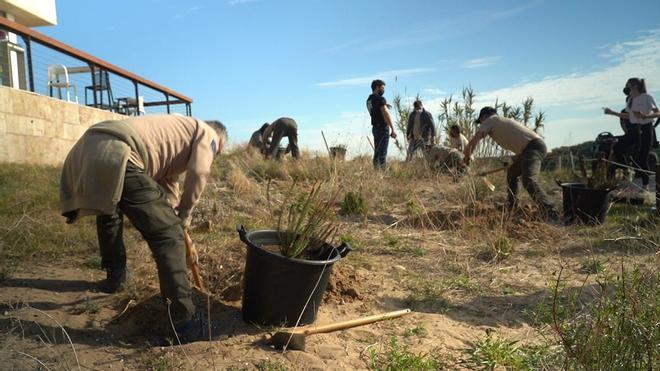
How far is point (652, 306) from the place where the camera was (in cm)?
197

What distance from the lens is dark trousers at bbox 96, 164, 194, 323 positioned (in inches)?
86.7

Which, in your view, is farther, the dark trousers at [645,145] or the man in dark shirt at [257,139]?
the man in dark shirt at [257,139]

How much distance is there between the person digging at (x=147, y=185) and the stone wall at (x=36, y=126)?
4.85 meters

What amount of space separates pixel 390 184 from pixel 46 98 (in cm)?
555

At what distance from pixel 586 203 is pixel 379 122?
Answer: 3.58m

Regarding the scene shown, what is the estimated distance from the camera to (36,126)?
6617mm

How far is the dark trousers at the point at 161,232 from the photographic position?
7.23 feet

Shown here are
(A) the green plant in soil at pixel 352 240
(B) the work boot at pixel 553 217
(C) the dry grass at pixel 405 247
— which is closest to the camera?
(C) the dry grass at pixel 405 247

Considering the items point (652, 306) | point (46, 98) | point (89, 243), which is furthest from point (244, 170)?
point (652, 306)

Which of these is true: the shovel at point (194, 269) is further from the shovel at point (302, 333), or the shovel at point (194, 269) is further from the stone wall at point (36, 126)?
the stone wall at point (36, 126)

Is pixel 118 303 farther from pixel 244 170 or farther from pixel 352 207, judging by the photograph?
pixel 244 170

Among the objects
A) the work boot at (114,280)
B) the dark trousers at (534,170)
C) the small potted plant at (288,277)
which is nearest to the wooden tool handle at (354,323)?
the small potted plant at (288,277)

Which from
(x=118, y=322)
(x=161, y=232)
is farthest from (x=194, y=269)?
(x=161, y=232)

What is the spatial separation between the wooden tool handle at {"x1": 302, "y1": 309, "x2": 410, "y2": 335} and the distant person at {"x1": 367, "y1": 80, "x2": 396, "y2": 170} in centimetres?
485
